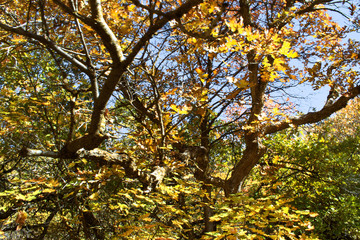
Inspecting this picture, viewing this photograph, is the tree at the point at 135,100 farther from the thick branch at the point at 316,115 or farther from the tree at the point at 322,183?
the tree at the point at 322,183

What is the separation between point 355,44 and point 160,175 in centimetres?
416

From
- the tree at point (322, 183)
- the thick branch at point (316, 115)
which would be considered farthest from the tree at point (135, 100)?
the tree at point (322, 183)

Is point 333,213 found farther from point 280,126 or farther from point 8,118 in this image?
point 8,118

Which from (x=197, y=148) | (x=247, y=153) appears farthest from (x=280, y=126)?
(x=197, y=148)

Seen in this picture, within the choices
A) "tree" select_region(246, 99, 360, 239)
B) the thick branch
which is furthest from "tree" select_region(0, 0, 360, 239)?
"tree" select_region(246, 99, 360, 239)

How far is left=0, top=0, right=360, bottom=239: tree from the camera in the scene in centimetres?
205

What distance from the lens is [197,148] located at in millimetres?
4488

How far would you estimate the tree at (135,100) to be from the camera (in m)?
2.05

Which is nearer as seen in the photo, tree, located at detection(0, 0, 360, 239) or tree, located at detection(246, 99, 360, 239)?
tree, located at detection(0, 0, 360, 239)

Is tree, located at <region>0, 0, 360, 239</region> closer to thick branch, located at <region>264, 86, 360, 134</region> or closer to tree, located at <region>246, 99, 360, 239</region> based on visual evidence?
thick branch, located at <region>264, 86, 360, 134</region>

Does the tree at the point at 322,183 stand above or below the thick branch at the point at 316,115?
below

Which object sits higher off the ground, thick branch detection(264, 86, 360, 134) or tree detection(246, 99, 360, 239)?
thick branch detection(264, 86, 360, 134)

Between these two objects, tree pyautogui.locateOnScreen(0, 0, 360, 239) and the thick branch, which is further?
the thick branch

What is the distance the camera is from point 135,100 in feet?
12.2
